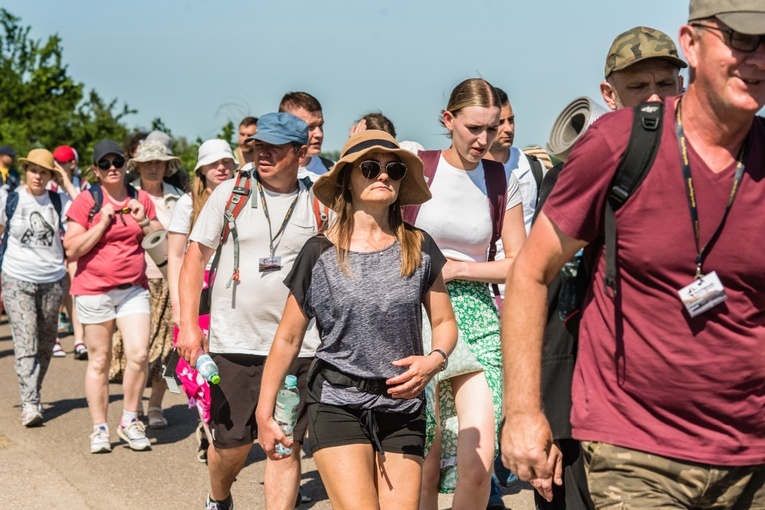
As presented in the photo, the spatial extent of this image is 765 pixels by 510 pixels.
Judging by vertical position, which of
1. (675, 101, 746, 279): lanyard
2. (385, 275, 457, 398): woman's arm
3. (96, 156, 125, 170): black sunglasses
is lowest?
(385, 275, 457, 398): woman's arm

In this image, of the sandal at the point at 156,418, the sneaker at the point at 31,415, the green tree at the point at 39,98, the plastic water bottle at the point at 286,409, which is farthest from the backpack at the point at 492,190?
the green tree at the point at 39,98

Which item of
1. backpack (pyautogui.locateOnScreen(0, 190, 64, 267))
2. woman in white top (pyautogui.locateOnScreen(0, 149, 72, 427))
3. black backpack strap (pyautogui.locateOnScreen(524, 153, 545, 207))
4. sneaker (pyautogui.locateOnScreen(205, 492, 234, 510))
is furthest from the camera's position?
backpack (pyautogui.locateOnScreen(0, 190, 64, 267))

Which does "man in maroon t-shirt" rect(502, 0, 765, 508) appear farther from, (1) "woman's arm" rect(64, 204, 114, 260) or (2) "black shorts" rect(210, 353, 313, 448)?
(1) "woman's arm" rect(64, 204, 114, 260)

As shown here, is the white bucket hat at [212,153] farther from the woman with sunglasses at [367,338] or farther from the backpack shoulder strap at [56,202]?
the woman with sunglasses at [367,338]

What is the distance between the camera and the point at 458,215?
19.1 ft

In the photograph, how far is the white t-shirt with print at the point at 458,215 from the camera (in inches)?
229

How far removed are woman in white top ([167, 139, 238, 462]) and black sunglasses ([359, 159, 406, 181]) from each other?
1993 mm

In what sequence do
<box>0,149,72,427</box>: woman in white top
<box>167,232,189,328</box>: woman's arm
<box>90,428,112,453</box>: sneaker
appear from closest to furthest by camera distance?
<box>167,232,189,328</box>: woman's arm → <box>90,428,112,453</box>: sneaker → <box>0,149,72,427</box>: woman in white top

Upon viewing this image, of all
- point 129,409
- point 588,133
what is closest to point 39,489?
point 129,409

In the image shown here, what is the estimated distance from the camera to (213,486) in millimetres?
6312

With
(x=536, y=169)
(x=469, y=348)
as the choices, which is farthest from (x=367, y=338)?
(x=536, y=169)

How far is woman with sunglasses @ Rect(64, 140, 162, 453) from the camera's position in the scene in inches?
351

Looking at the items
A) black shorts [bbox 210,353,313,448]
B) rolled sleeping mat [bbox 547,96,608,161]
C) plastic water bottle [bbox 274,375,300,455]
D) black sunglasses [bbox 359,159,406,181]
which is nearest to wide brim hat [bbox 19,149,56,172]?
black shorts [bbox 210,353,313,448]

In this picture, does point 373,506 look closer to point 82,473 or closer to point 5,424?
point 82,473
